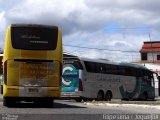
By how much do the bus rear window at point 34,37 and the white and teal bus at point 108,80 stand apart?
11.5 m

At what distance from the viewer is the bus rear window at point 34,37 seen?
21828 millimetres

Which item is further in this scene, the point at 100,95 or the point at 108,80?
the point at 108,80

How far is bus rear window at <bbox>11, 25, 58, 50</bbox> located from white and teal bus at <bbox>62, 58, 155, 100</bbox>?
11546 millimetres

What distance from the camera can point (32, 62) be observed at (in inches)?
866

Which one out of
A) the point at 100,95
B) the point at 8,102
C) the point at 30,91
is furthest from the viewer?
the point at 100,95

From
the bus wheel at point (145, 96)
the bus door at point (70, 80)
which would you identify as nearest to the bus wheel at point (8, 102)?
the bus door at point (70, 80)

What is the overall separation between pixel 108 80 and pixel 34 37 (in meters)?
15.9

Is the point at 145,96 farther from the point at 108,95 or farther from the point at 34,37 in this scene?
the point at 34,37

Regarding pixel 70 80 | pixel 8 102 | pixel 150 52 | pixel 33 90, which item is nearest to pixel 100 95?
pixel 70 80

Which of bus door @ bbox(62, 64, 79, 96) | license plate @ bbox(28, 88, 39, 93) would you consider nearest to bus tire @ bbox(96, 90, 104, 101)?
bus door @ bbox(62, 64, 79, 96)

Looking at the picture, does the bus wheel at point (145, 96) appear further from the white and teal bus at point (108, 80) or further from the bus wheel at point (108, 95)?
the bus wheel at point (108, 95)

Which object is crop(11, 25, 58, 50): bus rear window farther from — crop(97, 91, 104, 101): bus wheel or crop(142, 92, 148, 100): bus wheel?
crop(142, 92, 148, 100): bus wheel

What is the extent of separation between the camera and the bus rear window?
71.6ft

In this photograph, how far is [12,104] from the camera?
2344 cm
